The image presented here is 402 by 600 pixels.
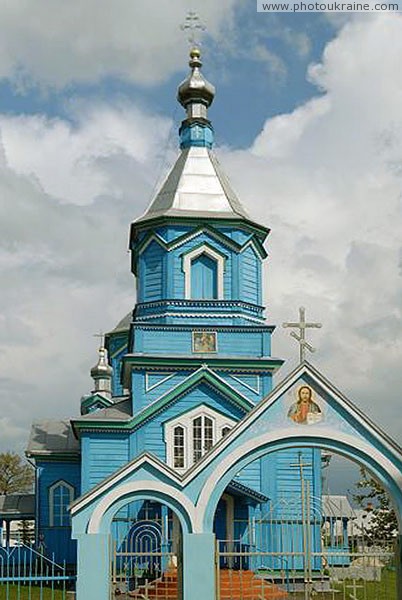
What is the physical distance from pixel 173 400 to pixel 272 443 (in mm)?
7719

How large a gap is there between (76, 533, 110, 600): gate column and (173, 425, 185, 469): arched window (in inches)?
304

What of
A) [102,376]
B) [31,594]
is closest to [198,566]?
[31,594]

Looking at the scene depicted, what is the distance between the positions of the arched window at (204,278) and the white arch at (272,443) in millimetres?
9062

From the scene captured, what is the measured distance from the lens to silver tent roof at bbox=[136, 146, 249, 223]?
22047 mm

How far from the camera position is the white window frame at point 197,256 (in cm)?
2148

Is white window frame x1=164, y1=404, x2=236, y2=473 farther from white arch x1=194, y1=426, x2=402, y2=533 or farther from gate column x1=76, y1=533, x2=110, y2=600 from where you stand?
gate column x1=76, y1=533, x2=110, y2=600

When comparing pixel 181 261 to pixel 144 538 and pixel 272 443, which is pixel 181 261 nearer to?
pixel 144 538

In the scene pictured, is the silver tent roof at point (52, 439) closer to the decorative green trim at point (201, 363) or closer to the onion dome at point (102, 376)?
the onion dome at point (102, 376)

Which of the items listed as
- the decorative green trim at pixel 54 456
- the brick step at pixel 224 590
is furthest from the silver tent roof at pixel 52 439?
the brick step at pixel 224 590

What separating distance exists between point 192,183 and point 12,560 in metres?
10.5

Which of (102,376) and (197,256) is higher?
(197,256)

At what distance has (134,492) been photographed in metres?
12.4

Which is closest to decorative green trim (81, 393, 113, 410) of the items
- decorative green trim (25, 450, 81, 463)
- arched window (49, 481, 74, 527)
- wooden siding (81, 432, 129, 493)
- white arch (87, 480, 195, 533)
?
decorative green trim (25, 450, 81, 463)

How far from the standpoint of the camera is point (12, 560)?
21.6 meters
